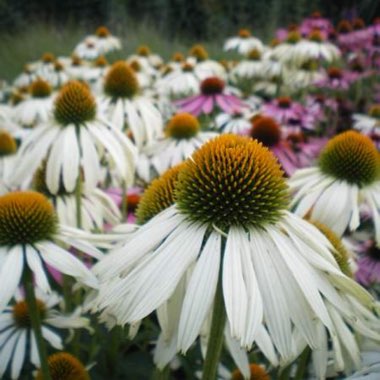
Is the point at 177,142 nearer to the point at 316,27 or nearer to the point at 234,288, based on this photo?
the point at 234,288

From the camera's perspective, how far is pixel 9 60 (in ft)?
22.8

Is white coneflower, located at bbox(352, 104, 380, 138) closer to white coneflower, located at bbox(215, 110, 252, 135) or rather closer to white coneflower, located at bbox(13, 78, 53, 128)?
white coneflower, located at bbox(215, 110, 252, 135)

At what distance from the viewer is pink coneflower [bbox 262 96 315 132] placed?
2834 millimetres

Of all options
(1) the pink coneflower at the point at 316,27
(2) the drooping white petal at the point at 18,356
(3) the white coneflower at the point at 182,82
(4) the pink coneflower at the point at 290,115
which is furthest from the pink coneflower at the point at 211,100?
(1) the pink coneflower at the point at 316,27

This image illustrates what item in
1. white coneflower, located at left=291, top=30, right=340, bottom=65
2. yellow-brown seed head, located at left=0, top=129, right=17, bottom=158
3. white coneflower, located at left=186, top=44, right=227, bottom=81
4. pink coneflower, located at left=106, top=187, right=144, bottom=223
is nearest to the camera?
pink coneflower, located at left=106, top=187, right=144, bottom=223

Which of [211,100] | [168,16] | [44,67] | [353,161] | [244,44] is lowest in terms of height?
[168,16]

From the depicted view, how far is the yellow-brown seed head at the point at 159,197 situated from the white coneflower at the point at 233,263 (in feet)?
0.50

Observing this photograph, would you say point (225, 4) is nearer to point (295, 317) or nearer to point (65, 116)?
point (65, 116)

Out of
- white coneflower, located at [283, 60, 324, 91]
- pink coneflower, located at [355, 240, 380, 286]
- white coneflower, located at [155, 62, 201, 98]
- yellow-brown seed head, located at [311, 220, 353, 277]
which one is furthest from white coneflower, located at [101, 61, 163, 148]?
white coneflower, located at [283, 60, 324, 91]

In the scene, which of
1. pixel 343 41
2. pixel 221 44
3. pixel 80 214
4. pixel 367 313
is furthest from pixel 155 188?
pixel 221 44

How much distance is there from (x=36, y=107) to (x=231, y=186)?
2386mm

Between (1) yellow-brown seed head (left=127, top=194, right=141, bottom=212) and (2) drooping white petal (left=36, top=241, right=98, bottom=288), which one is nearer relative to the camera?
(2) drooping white petal (left=36, top=241, right=98, bottom=288)

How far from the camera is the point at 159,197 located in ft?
3.76

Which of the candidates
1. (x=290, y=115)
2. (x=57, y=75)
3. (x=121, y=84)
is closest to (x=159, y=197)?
(x=121, y=84)
